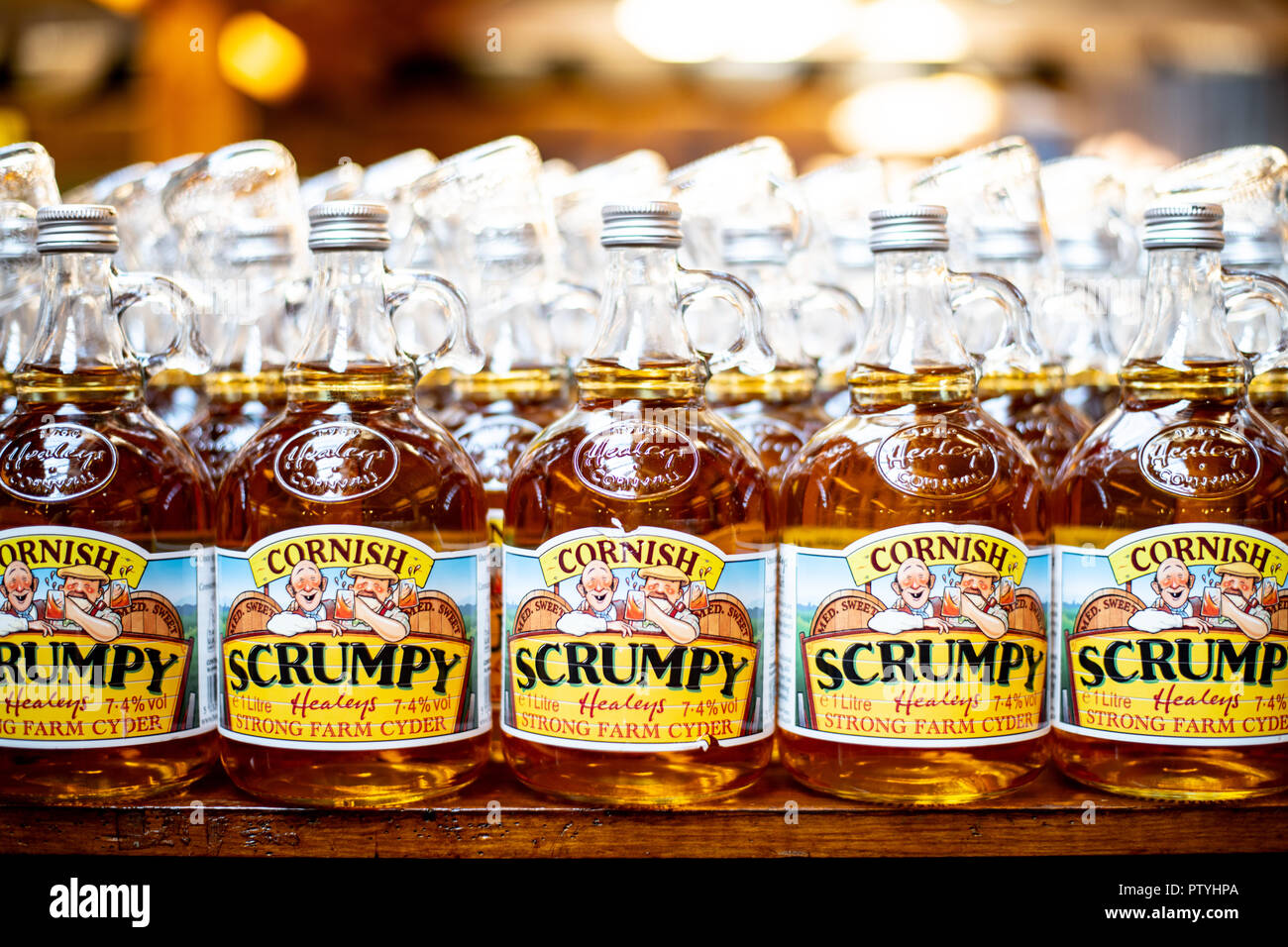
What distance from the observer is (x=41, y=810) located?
1.18 metres

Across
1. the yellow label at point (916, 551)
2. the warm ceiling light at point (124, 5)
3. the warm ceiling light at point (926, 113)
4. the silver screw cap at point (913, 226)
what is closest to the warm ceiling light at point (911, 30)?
the warm ceiling light at point (926, 113)

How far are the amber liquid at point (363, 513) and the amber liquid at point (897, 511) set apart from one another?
0.29m

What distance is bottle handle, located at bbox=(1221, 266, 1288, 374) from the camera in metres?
1.23

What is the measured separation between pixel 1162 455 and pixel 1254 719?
0.23 m

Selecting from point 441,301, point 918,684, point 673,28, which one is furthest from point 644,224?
point 673,28

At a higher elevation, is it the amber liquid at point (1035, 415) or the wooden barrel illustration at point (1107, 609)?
the amber liquid at point (1035, 415)

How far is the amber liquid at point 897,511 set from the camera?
117cm

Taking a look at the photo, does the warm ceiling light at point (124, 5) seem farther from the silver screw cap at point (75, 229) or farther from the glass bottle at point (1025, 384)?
the glass bottle at point (1025, 384)

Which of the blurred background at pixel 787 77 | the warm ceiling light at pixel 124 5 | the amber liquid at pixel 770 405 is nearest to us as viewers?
the amber liquid at pixel 770 405

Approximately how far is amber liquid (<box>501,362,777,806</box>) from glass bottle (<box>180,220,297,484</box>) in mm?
352

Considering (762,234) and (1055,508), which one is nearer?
(1055,508)

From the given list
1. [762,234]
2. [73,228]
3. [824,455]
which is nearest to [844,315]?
[762,234]
